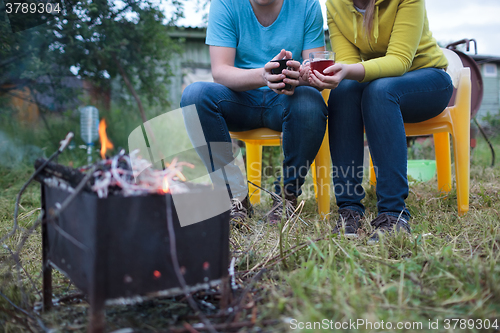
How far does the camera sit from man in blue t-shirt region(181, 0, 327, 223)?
61.4 inches

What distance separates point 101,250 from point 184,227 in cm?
18

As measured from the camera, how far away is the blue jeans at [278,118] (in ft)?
5.11

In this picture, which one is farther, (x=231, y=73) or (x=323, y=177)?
(x=323, y=177)

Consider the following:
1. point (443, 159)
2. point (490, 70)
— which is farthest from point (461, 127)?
point (490, 70)

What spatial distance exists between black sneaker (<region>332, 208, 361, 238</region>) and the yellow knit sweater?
591 mm

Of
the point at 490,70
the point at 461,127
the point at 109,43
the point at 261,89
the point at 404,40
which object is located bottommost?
the point at 461,127

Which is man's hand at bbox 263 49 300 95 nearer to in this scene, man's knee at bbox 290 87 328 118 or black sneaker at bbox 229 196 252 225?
man's knee at bbox 290 87 328 118

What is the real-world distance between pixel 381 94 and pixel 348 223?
22.1 inches

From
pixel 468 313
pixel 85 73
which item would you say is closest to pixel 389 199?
pixel 468 313

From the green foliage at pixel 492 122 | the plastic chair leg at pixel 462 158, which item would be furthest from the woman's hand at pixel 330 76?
the green foliage at pixel 492 122

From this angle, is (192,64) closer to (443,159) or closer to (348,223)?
(443,159)

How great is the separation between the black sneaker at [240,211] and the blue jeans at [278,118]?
0.20ft

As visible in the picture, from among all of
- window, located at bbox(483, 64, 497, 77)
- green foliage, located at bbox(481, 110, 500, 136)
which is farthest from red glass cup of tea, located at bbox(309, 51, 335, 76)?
window, located at bbox(483, 64, 497, 77)

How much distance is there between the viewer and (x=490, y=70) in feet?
33.5
